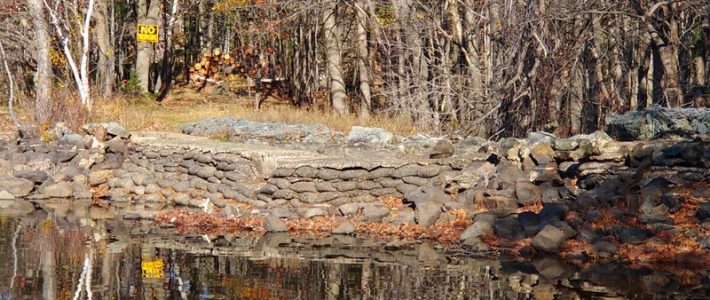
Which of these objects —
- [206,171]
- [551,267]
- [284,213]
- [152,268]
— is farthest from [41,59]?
[551,267]

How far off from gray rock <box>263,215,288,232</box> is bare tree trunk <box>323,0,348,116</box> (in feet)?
39.1

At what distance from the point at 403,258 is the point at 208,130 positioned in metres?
9.65

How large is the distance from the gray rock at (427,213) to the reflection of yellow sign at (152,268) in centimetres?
365

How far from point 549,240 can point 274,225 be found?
13.2 ft

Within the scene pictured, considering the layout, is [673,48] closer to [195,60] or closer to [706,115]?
[706,115]

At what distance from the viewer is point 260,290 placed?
376 inches

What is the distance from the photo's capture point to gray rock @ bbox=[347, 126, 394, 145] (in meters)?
17.1

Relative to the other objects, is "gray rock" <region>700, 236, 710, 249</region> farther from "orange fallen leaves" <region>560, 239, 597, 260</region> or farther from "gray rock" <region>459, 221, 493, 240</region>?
"gray rock" <region>459, 221, 493, 240</region>

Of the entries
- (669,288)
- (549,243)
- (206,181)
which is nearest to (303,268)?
(549,243)

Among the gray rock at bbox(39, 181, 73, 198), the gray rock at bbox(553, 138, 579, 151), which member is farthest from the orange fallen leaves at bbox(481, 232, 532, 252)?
the gray rock at bbox(39, 181, 73, 198)

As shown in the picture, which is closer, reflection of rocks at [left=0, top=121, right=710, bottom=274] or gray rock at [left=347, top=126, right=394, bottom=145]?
reflection of rocks at [left=0, top=121, right=710, bottom=274]

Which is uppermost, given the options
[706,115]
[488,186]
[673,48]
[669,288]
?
[673,48]

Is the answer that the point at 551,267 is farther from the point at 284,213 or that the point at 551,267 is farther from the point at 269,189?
the point at 269,189

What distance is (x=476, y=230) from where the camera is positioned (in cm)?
1232
